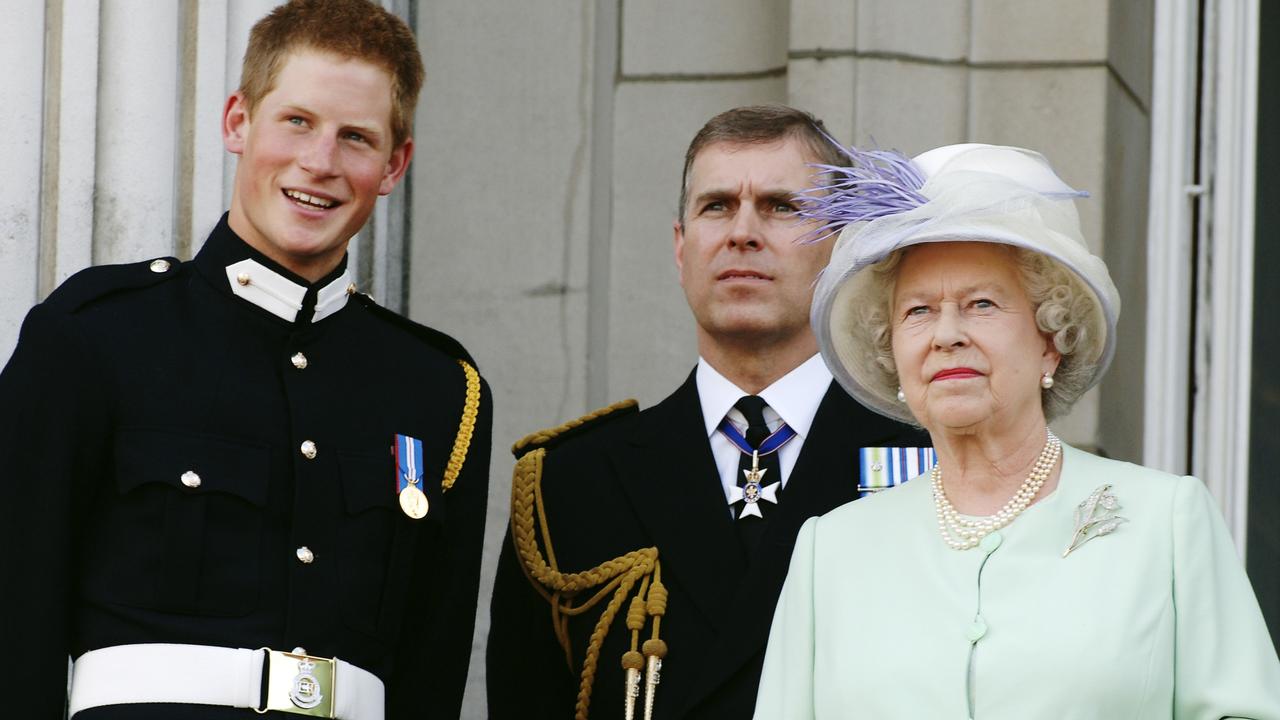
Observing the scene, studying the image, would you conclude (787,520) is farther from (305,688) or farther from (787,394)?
(305,688)

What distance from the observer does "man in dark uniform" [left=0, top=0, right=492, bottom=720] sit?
3.26 meters

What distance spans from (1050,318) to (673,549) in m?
0.98

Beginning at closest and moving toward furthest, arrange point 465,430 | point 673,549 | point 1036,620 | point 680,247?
point 1036,620 < point 465,430 < point 673,549 < point 680,247

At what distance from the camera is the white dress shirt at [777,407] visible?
3.95 metres

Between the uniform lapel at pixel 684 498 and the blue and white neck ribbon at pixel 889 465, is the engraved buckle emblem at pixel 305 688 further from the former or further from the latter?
the blue and white neck ribbon at pixel 889 465

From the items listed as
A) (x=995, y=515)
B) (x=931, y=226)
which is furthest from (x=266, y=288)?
(x=995, y=515)

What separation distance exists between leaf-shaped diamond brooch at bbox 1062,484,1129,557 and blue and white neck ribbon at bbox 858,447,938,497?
0.77 metres

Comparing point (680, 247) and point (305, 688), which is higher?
point (680, 247)

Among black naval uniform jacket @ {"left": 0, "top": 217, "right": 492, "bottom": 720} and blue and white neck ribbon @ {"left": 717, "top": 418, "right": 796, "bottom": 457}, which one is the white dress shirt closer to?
blue and white neck ribbon @ {"left": 717, "top": 418, "right": 796, "bottom": 457}

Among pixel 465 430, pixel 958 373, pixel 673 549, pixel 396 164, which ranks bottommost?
pixel 673 549

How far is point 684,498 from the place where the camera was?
12.8 ft

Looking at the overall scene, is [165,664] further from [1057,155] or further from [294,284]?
[1057,155]

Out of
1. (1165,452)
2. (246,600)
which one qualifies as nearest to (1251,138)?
(1165,452)

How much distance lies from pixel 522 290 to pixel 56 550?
197 cm
